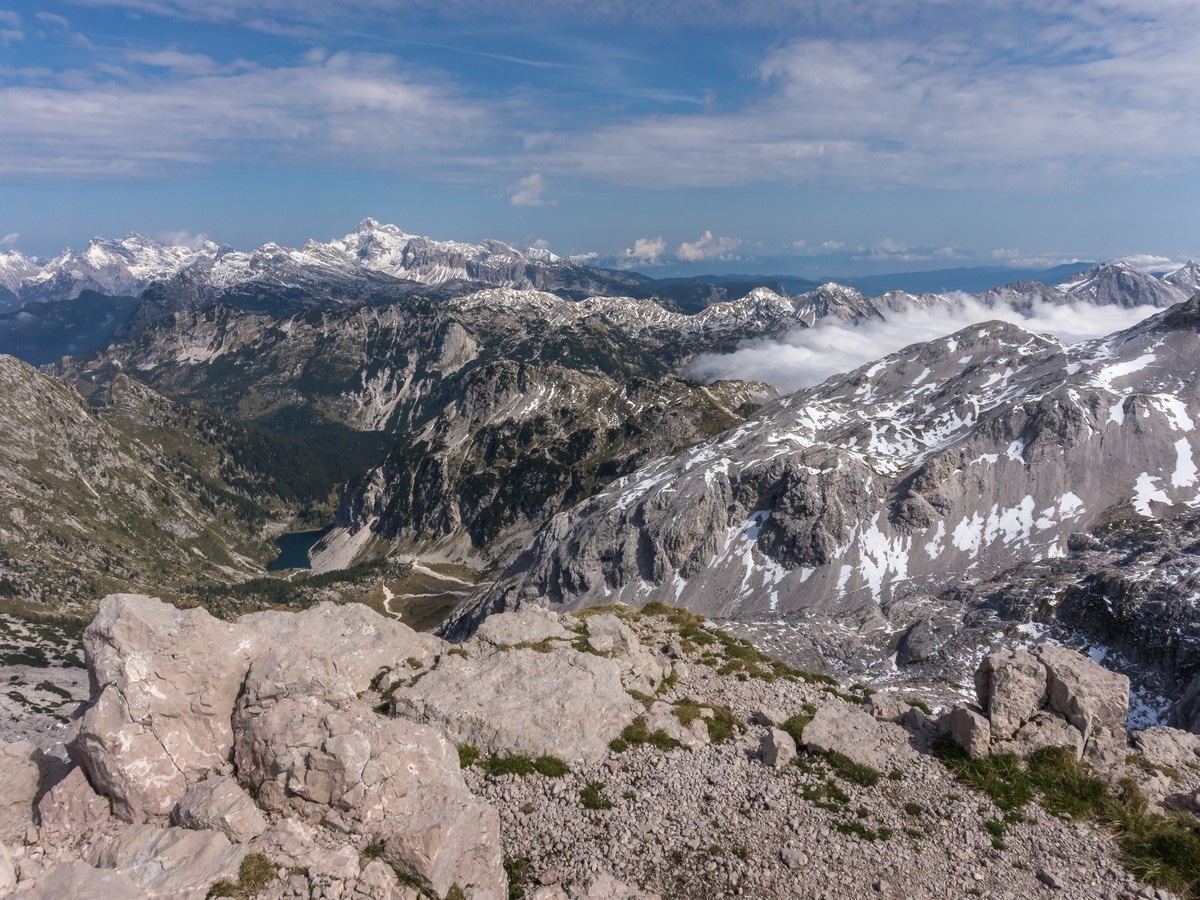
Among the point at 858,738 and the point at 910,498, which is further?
the point at 910,498

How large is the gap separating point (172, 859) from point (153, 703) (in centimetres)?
506

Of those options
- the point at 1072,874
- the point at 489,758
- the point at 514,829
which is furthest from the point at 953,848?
the point at 489,758

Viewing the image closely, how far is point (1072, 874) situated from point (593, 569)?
156 metres

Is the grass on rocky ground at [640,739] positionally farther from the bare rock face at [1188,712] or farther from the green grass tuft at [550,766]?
the bare rock face at [1188,712]

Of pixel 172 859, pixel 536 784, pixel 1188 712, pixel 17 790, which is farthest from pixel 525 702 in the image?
pixel 1188 712

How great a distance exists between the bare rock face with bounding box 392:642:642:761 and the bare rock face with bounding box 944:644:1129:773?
14.5 meters

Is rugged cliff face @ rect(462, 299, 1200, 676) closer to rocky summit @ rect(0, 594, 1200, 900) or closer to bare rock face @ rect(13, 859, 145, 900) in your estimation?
rocky summit @ rect(0, 594, 1200, 900)

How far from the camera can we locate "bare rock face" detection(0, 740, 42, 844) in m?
18.9

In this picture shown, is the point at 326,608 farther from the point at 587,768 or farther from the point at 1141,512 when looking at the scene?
the point at 1141,512

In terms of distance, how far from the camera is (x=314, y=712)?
21.1 m

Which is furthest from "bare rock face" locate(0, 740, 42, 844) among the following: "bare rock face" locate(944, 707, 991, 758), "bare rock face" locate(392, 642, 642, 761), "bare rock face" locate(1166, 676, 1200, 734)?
"bare rock face" locate(1166, 676, 1200, 734)

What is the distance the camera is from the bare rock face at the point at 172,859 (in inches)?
657

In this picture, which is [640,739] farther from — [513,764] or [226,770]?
[226,770]

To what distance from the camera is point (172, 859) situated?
17.3 m
